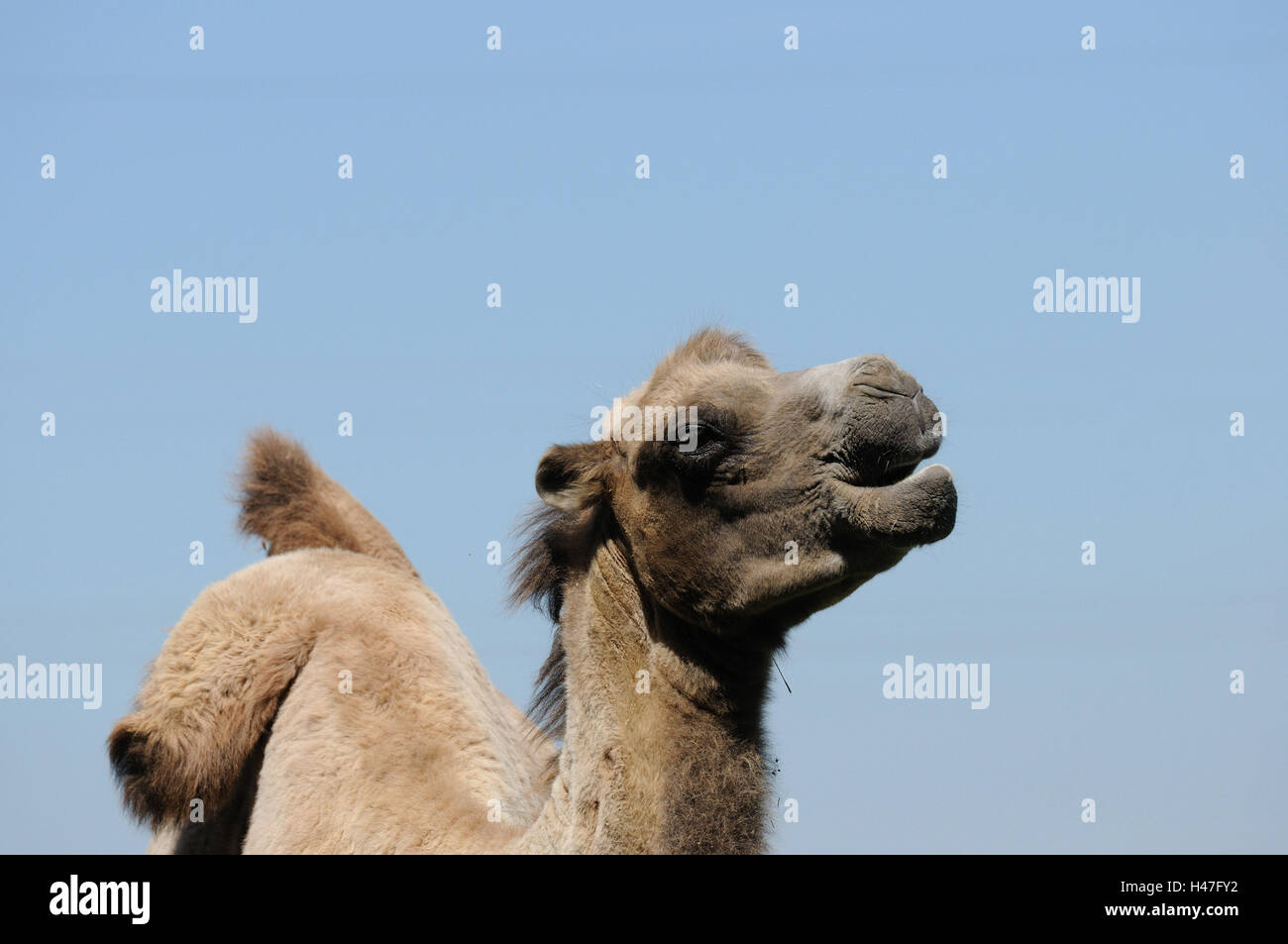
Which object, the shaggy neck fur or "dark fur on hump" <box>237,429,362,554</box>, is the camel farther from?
"dark fur on hump" <box>237,429,362,554</box>

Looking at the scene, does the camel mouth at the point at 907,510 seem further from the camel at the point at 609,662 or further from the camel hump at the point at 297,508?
the camel hump at the point at 297,508

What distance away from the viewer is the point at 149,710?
7.30 m

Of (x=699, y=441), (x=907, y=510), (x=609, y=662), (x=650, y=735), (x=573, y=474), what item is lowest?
(x=650, y=735)

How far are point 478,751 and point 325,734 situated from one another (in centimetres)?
72

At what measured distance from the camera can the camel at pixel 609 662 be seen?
540 centimetres

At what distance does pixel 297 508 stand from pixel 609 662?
12.0ft

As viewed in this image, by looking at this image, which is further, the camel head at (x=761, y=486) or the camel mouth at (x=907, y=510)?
the camel head at (x=761, y=486)

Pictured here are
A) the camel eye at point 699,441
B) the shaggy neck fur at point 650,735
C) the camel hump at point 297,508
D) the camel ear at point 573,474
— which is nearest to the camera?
the shaggy neck fur at point 650,735

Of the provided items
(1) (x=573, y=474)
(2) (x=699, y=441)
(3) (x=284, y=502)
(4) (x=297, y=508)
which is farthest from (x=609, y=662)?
(3) (x=284, y=502)

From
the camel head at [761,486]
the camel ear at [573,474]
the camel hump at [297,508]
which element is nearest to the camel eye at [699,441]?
the camel head at [761,486]

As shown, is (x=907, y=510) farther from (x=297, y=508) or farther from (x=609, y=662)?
(x=297, y=508)

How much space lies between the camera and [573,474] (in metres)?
6.02

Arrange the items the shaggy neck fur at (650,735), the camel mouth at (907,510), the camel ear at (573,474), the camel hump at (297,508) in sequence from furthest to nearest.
Answer: the camel hump at (297,508) → the camel ear at (573,474) → the shaggy neck fur at (650,735) → the camel mouth at (907,510)
